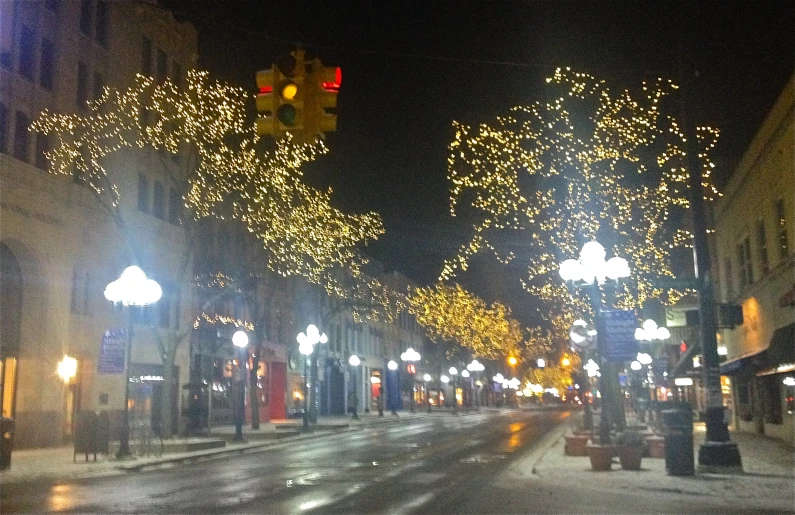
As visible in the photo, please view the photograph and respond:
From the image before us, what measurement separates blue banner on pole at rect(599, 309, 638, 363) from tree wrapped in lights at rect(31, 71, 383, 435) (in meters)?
12.5

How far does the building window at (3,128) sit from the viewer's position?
28.0 m

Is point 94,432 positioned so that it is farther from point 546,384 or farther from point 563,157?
point 546,384

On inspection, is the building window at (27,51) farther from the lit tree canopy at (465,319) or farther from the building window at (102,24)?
the lit tree canopy at (465,319)

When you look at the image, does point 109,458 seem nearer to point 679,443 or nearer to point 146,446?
point 146,446

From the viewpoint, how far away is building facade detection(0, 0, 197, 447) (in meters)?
28.0

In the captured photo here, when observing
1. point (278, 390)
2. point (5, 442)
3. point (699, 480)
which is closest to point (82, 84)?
point (5, 442)

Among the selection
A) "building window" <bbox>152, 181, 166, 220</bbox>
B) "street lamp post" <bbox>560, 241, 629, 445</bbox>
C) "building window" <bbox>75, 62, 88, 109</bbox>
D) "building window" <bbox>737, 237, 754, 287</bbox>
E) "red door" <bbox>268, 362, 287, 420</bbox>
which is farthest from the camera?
"red door" <bbox>268, 362, 287, 420</bbox>

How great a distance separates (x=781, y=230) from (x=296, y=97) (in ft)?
59.8

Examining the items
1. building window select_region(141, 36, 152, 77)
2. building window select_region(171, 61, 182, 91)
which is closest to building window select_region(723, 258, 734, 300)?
building window select_region(171, 61, 182, 91)

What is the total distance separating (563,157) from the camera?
84.2ft

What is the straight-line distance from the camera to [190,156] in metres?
28.8

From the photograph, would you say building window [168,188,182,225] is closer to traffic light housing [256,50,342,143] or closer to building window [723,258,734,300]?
building window [723,258,734,300]

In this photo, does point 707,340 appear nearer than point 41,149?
Yes

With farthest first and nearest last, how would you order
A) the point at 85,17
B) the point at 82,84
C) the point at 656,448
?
the point at 85,17 → the point at 82,84 → the point at 656,448
